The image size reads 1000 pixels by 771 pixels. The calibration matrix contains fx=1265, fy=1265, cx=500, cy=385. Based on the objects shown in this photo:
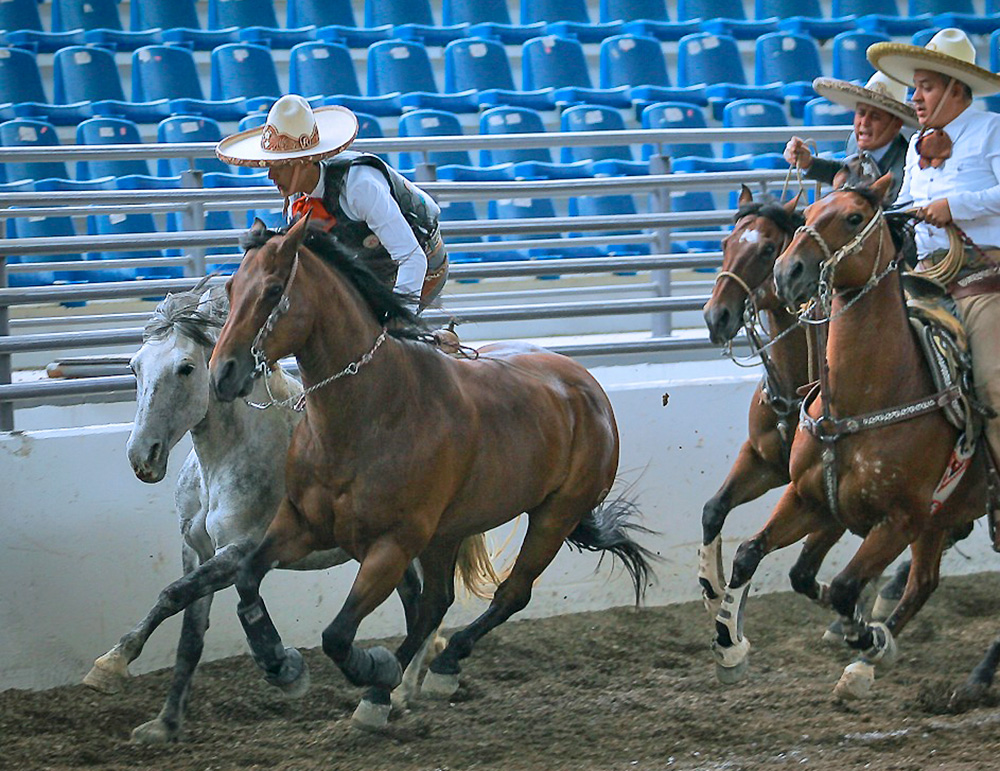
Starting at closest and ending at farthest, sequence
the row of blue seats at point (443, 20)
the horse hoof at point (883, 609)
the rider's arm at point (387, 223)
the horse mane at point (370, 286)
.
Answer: the horse mane at point (370, 286), the rider's arm at point (387, 223), the horse hoof at point (883, 609), the row of blue seats at point (443, 20)

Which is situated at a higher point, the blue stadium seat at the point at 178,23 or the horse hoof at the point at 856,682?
the blue stadium seat at the point at 178,23

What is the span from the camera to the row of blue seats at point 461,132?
329 inches

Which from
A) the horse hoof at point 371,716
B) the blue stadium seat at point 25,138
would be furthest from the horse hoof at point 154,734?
the blue stadium seat at point 25,138

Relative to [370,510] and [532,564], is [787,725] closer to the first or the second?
[532,564]

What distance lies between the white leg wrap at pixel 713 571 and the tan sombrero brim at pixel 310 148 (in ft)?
6.98

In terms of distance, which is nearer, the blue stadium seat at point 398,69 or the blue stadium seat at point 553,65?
the blue stadium seat at point 398,69

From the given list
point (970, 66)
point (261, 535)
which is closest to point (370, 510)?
point (261, 535)

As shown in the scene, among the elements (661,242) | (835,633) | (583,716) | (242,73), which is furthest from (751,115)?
(583,716)

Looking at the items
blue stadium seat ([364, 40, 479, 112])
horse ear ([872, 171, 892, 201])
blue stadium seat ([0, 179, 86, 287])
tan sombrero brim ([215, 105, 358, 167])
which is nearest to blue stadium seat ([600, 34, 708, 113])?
blue stadium seat ([364, 40, 479, 112])

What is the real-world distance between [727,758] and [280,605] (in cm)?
215

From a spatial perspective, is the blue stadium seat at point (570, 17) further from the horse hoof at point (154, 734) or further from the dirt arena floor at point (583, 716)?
the horse hoof at point (154, 734)

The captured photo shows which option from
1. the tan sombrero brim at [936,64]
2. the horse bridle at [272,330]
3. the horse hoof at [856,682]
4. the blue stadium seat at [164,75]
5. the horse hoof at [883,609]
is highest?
the blue stadium seat at [164,75]

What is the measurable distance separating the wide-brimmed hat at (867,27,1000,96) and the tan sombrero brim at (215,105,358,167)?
2.02 m

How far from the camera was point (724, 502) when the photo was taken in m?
5.06
